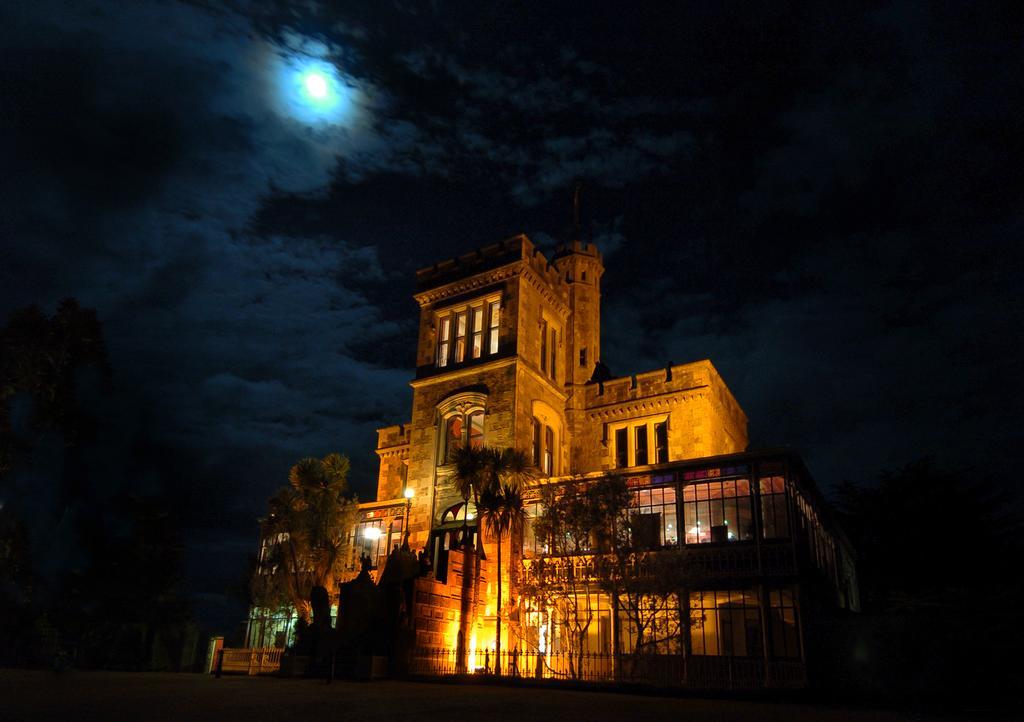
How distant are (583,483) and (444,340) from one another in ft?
45.2

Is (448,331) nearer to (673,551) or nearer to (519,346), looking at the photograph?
(519,346)

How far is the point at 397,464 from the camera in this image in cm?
4159

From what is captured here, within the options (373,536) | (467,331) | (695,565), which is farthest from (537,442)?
(695,565)

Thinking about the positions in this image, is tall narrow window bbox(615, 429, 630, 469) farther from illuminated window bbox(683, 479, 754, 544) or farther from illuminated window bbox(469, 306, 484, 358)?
illuminated window bbox(683, 479, 754, 544)

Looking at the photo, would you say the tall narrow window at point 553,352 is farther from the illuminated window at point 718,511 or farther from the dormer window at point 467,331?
the illuminated window at point 718,511

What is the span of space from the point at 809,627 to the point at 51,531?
34.1 metres

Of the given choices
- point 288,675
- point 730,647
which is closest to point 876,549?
point 730,647

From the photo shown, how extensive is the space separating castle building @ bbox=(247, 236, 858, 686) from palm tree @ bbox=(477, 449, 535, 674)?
2.81 ft

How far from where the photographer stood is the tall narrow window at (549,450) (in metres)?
34.9

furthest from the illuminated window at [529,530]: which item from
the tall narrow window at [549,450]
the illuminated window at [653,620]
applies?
the tall narrow window at [549,450]

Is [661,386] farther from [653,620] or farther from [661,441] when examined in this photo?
[653,620]

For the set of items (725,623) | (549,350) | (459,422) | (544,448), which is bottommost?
(725,623)

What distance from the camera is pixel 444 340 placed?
37.1 meters

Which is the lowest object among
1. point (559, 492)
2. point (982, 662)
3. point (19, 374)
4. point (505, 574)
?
point (982, 662)
